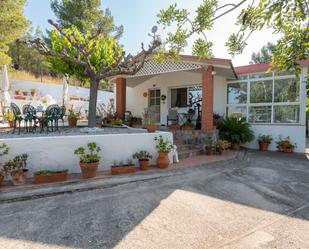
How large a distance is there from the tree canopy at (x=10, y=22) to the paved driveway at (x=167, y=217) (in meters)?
11.3

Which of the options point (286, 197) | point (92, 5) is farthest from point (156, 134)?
point (92, 5)

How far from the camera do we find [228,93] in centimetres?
1194

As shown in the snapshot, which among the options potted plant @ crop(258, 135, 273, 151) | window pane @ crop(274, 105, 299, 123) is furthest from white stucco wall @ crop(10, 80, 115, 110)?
window pane @ crop(274, 105, 299, 123)

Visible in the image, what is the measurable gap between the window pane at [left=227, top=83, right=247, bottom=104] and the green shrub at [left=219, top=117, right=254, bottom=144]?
172 centimetres

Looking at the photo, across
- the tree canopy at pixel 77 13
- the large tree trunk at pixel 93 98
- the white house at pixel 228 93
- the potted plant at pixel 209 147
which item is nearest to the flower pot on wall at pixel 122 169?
the large tree trunk at pixel 93 98

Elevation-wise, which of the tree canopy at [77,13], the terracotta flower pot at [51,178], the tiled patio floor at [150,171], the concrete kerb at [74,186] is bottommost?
the concrete kerb at [74,186]

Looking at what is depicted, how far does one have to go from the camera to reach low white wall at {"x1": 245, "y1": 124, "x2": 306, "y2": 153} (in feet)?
33.1

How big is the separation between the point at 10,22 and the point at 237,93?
12825 millimetres

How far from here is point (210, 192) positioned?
491 cm

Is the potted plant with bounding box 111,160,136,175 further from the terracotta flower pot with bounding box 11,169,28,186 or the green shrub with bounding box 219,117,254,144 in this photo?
the green shrub with bounding box 219,117,254,144

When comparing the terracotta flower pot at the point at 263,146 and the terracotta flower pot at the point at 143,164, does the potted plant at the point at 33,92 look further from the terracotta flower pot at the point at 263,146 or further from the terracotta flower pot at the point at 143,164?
the terracotta flower pot at the point at 263,146

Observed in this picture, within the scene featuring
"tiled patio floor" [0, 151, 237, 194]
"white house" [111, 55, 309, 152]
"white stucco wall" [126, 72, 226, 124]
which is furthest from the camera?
"white stucco wall" [126, 72, 226, 124]

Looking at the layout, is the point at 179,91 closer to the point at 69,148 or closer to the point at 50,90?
the point at 69,148

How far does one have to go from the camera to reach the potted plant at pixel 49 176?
469cm
